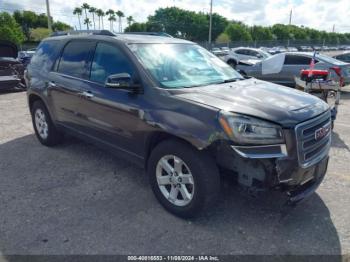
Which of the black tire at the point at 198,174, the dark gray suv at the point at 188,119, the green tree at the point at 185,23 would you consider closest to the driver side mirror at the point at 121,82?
the dark gray suv at the point at 188,119

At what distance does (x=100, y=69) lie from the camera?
4094 mm

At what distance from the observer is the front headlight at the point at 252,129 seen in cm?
281

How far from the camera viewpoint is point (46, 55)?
208 inches

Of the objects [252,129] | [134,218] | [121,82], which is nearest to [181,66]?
[121,82]

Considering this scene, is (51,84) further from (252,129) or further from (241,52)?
(241,52)

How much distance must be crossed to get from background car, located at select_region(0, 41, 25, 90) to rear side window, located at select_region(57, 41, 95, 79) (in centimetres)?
728

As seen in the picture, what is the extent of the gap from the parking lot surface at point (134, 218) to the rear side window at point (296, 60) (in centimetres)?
788

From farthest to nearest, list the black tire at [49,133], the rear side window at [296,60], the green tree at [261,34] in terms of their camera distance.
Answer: the green tree at [261,34] → the rear side window at [296,60] → the black tire at [49,133]

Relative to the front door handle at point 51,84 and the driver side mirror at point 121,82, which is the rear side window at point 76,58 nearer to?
the front door handle at point 51,84

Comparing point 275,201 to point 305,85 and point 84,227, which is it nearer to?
point 84,227

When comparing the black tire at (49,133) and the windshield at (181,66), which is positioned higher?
the windshield at (181,66)

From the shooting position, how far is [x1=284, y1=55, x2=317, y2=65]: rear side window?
11.7 metres

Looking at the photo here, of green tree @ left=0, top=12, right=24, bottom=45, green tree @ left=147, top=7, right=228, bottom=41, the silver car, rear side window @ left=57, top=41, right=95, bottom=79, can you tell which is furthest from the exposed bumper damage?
green tree @ left=147, top=7, right=228, bottom=41

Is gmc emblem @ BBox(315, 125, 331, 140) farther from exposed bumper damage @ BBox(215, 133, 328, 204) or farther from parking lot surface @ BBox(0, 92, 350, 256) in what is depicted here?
parking lot surface @ BBox(0, 92, 350, 256)
